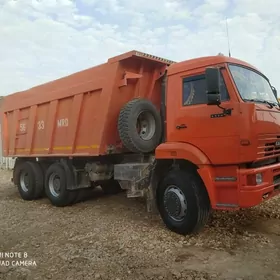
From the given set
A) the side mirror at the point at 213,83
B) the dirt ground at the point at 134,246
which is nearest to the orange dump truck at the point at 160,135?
the side mirror at the point at 213,83

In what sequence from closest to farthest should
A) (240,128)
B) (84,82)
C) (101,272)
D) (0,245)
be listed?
(101,272)
(240,128)
(0,245)
(84,82)

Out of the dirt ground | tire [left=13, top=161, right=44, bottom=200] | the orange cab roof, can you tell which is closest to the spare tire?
the orange cab roof

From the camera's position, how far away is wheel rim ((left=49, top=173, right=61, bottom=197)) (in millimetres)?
8121

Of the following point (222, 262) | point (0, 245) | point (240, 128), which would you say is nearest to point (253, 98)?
point (240, 128)

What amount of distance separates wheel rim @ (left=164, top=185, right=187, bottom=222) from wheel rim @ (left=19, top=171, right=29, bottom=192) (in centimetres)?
519

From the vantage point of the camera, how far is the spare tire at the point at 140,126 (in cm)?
609

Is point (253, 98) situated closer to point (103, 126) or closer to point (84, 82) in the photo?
point (103, 126)

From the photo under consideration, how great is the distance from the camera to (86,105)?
23.6 ft

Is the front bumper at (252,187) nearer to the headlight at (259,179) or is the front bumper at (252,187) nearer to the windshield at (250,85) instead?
the headlight at (259,179)

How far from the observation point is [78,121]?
7391 mm

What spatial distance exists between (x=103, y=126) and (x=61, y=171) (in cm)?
203

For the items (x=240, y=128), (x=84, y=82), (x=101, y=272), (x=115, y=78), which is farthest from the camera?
(x=84, y=82)

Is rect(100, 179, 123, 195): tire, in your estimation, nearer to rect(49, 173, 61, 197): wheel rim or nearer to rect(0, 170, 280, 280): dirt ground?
rect(49, 173, 61, 197): wheel rim

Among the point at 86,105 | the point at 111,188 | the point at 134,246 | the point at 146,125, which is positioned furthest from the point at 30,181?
the point at 134,246
